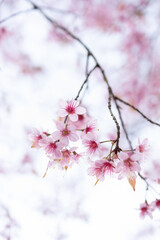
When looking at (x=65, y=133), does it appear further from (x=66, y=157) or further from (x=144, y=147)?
(x=144, y=147)

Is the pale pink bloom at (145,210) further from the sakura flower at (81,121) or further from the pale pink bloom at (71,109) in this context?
the pale pink bloom at (71,109)

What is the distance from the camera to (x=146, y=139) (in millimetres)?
1562

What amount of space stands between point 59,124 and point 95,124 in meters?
0.27

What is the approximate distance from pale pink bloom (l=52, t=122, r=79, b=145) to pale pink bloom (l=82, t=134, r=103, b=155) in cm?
7

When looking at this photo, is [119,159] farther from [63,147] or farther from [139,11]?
[139,11]

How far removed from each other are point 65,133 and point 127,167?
416 millimetres

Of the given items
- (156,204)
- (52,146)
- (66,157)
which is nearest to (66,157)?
(66,157)

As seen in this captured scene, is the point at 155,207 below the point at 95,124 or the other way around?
below

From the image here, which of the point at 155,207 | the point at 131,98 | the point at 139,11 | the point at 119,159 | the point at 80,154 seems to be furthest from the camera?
the point at 131,98

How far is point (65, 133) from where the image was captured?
142cm

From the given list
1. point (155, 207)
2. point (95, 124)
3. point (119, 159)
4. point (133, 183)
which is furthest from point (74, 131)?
point (155, 207)

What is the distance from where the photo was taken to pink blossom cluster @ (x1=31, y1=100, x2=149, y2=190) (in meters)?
1.35

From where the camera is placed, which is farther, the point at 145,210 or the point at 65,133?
the point at 145,210

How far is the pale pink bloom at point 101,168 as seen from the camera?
1.37 meters
